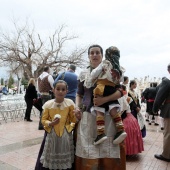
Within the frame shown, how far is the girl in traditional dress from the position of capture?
7.89 feet

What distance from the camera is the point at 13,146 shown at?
489 centimetres

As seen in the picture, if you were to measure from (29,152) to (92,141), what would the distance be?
264cm

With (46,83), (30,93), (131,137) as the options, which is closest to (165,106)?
(131,137)

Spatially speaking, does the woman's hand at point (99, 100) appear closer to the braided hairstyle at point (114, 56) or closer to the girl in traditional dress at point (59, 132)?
the braided hairstyle at point (114, 56)

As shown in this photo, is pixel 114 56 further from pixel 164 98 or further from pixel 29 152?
pixel 29 152

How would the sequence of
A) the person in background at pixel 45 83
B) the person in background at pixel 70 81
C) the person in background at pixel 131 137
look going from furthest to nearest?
the person in background at pixel 45 83 < the person in background at pixel 70 81 < the person in background at pixel 131 137

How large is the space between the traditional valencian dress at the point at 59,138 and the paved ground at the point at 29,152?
134cm

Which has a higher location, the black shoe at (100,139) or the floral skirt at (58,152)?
the black shoe at (100,139)

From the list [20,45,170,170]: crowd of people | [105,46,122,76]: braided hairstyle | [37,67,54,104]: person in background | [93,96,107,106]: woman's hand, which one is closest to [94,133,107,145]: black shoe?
[20,45,170,170]: crowd of people

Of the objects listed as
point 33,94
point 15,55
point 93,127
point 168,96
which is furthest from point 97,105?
point 15,55

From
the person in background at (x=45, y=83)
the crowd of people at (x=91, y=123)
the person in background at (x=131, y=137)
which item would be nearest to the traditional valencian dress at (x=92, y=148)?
the crowd of people at (x=91, y=123)

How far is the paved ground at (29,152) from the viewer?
148 inches

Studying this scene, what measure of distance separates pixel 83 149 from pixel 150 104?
717cm

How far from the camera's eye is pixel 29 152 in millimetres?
4418
